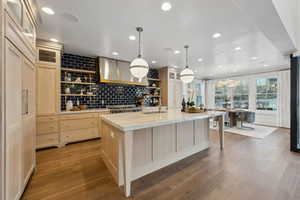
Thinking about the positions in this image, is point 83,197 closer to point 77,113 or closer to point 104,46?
point 77,113

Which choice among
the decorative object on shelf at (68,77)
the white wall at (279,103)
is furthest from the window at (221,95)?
the decorative object on shelf at (68,77)

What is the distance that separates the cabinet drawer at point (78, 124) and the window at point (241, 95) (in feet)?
22.9

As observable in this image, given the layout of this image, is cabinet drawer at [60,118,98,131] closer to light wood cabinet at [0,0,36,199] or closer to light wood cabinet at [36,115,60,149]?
light wood cabinet at [36,115,60,149]

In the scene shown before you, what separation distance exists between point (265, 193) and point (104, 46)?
425 centimetres

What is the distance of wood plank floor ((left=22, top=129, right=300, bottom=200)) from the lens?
1.64m

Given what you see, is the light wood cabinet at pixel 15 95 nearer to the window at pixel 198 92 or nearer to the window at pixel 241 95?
the window at pixel 241 95

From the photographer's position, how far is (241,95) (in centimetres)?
679

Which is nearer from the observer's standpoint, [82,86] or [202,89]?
[82,86]

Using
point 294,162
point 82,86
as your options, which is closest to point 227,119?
point 294,162

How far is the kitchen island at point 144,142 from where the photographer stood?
1.63 metres

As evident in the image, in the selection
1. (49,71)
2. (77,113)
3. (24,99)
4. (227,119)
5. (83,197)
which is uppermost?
(49,71)

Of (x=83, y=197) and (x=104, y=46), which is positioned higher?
(x=104, y=46)

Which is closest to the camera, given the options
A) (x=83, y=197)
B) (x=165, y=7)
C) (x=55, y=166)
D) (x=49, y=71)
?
(x=83, y=197)

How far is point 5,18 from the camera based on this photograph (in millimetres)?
1129
